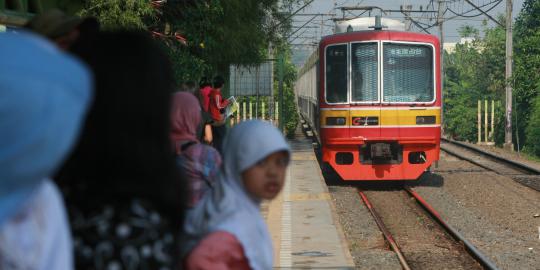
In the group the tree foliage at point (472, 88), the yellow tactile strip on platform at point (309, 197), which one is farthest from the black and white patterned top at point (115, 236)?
the tree foliage at point (472, 88)

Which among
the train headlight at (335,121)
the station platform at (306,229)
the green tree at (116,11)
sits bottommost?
the station platform at (306,229)

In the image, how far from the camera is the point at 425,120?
1614 cm

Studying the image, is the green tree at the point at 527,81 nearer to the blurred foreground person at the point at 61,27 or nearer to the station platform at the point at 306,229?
the station platform at the point at 306,229

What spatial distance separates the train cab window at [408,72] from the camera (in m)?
16.2

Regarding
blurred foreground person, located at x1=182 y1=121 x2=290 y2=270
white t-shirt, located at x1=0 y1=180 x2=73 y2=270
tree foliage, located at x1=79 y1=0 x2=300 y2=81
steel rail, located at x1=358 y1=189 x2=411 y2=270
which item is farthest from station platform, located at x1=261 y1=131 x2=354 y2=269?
white t-shirt, located at x1=0 y1=180 x2=73 y2=270

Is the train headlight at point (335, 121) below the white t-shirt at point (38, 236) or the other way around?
below

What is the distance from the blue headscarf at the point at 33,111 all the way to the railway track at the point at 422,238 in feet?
26.0

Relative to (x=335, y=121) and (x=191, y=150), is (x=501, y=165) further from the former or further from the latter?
(x=191, y=150)

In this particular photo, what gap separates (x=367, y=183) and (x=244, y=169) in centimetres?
1557

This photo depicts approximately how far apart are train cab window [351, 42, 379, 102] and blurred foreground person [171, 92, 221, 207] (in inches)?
476

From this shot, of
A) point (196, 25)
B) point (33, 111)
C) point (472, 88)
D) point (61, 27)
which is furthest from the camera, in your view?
point (472, 88)

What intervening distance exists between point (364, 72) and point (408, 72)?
71 centimetres

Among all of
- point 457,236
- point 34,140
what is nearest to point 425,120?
point 457,236

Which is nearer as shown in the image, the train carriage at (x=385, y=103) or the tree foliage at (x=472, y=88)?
the train carriage at (x=385, y=103)
